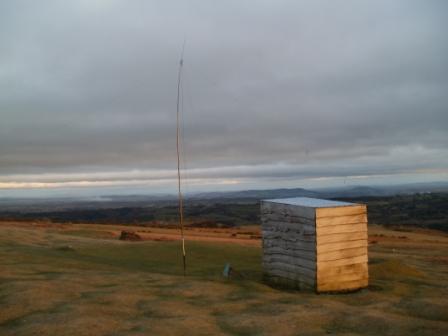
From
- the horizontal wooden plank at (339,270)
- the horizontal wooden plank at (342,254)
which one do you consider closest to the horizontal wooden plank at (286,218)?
the horizontal wooden plank at (342,254)

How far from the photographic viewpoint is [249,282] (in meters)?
11.8

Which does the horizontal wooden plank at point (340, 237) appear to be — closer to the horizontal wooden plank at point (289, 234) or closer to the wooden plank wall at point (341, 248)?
the wooden plank wall at point (341, 248)

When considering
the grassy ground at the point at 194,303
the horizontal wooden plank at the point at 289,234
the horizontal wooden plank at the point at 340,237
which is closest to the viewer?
the grassy ground at the point at 194,303

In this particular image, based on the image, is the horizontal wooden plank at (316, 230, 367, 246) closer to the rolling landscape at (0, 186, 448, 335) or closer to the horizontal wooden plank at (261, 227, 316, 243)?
the horizontal wooden plank at (261, 227, 316, 243)

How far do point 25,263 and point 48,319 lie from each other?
6616 millimetres

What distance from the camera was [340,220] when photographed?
1123 cm

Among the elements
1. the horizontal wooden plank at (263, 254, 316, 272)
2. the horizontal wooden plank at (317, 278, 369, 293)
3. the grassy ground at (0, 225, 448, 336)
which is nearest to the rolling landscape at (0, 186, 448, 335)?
the grassy ground at (0, 225, 448, 336)

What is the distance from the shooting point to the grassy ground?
7496 mm

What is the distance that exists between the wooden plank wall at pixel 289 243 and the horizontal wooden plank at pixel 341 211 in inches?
8.2

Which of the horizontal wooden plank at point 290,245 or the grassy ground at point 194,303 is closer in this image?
the grassy ground at point 194,303

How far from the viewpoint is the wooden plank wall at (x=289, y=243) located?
36.2 ft

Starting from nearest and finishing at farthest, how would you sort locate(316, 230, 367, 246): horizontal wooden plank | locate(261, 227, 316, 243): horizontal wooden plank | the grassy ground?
the grassy ground → locate(316, 230, 367, 246): horizontal wooden plank → locate(261, 227, 316, 243): horizontal wooden plank

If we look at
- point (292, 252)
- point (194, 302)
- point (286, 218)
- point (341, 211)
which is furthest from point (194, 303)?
point (341, 211)

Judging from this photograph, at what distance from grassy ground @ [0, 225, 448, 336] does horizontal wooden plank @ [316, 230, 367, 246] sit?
4.28ft
